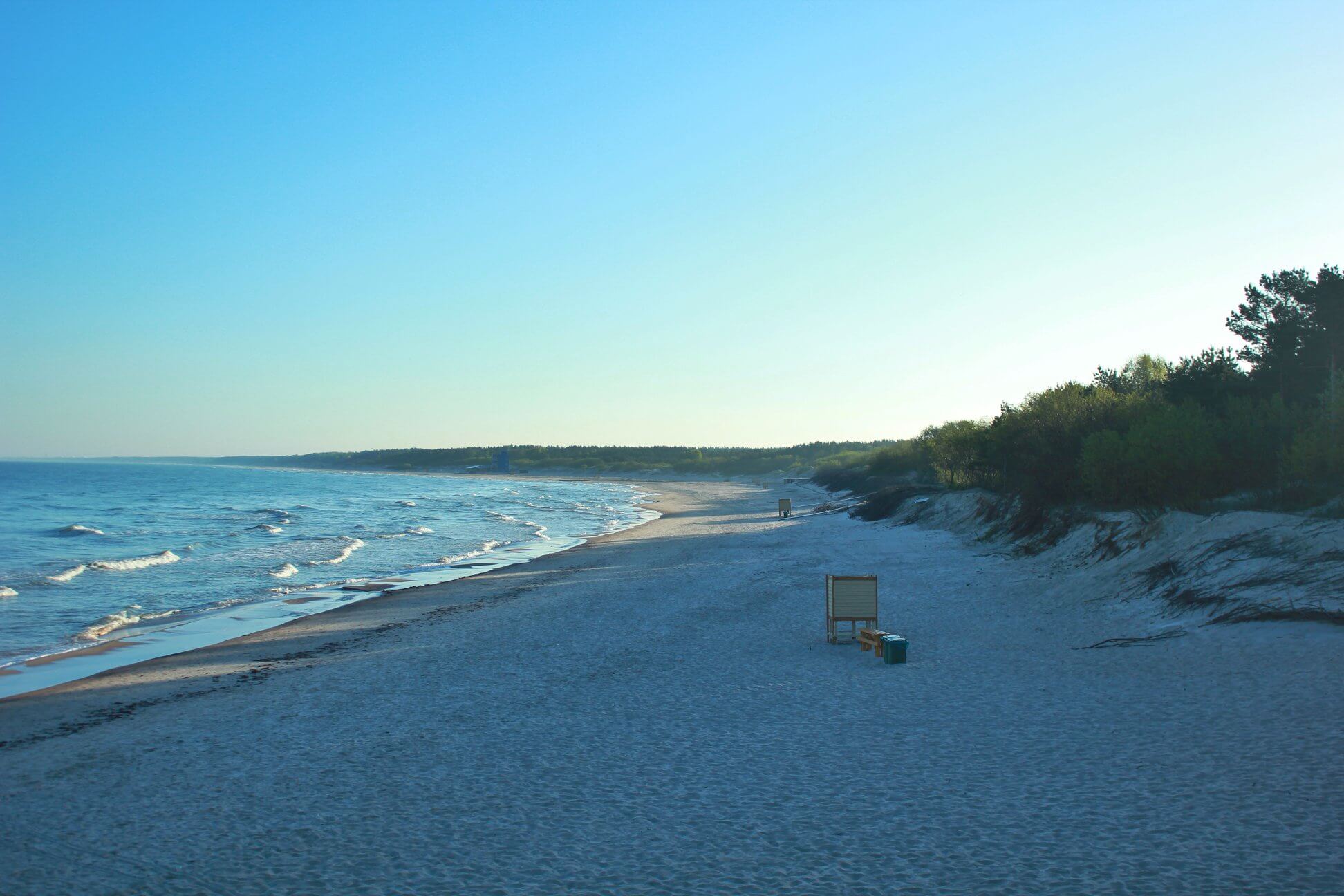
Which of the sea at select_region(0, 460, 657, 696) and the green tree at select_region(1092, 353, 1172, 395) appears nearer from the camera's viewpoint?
the sea at select_region(0, 460, 657, 696)

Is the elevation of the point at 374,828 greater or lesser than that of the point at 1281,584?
lesser

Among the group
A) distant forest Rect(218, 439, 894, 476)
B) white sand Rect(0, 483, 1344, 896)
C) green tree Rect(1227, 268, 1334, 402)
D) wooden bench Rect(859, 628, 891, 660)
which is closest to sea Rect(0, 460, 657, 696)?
white sand Rect(0, 483, 1344, 896)

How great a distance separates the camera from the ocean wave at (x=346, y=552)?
2573cm

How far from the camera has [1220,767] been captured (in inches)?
263

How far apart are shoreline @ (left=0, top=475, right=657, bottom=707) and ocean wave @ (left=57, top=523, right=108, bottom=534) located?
18.2m

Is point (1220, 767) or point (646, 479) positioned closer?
point (1220, 767)

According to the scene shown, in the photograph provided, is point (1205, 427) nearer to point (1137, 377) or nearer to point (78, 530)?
point (1137, 377)

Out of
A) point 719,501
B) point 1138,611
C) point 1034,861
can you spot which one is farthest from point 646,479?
point 1034,861

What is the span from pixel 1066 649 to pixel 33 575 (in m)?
24.1

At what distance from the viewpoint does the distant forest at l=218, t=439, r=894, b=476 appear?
12400 cm

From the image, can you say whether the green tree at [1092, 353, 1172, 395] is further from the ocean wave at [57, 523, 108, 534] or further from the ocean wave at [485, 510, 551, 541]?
the ocean wave at [57, 523, 108, 534]

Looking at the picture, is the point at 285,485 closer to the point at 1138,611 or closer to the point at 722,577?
the point at 722,577

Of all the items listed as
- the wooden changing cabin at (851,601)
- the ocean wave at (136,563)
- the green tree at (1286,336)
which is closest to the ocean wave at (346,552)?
the ocean wave at (136,563)

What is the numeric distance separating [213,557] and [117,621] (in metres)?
11.6
